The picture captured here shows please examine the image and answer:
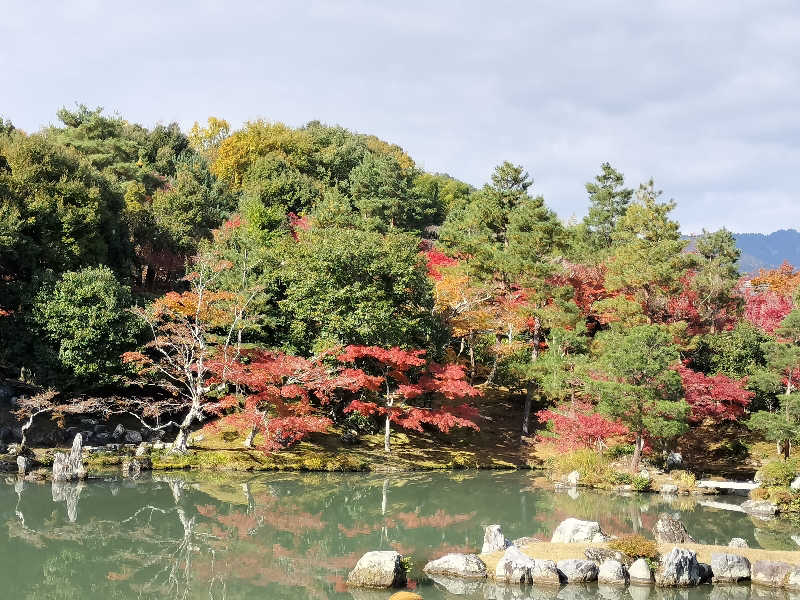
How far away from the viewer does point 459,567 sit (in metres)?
11.9

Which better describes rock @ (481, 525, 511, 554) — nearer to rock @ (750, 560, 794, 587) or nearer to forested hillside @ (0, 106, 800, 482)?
rock @ (750, 560, 794, 587)

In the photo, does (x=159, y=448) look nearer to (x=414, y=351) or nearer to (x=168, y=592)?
(x=414, y=351)

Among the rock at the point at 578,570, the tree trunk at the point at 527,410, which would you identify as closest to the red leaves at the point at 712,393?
the tree trunk at the point at 527,410

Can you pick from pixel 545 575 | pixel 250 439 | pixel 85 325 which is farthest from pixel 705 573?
pixel 85 325

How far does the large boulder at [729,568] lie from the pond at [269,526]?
24.6 inches

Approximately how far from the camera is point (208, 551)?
1313 cm

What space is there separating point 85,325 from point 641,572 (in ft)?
60.1

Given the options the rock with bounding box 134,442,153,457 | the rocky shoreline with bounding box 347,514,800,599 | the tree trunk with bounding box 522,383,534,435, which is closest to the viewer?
the rocky shoreline with bounding box 347,514,800,599

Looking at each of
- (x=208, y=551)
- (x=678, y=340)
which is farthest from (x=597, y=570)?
(x=678, y=340)

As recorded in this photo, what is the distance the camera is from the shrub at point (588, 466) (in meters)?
22.9

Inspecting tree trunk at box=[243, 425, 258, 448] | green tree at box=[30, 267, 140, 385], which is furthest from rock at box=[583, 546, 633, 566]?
green tree at box=[30, 267, 140, 385]

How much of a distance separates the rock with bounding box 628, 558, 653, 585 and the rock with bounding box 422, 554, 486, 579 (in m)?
2.58

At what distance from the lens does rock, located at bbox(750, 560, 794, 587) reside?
473 inches

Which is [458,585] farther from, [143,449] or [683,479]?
[683,479]
